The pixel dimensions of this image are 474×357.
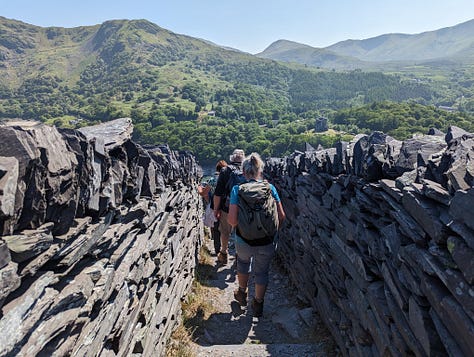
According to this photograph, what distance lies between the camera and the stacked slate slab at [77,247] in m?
1.99

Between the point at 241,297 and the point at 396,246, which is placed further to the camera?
the point at 241,297

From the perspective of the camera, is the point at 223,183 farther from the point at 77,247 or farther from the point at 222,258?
the point at 77,247

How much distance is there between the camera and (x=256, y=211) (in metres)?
5.03

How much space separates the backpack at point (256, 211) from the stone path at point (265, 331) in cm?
150

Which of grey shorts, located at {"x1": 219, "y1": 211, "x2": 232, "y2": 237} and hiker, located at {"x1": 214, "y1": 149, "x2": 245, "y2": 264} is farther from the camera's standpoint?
grey shorts, located at {"x1": 219, "y1": 211, "x2": 232, "y2": 237}

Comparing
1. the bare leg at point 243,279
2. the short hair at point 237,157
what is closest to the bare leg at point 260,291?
the bare leg at point 243,279

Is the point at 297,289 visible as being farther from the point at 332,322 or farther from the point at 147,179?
the point at 147,179

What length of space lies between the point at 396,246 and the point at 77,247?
2559 millimetres

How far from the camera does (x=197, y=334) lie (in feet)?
17.7

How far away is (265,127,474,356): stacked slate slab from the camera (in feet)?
7.61

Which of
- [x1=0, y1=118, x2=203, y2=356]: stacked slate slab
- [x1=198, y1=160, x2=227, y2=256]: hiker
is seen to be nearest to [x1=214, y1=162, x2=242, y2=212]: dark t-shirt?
[x1=198, y1=160, x2=227, y2=256]: hiker

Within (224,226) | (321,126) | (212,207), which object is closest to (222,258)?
(224,226)

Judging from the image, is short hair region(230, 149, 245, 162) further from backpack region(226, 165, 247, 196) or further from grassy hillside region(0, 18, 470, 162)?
grassy hillside region(0, 18, 470, 162)

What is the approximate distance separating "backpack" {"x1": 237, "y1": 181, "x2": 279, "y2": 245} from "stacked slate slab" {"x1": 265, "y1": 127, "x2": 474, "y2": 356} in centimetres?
87
